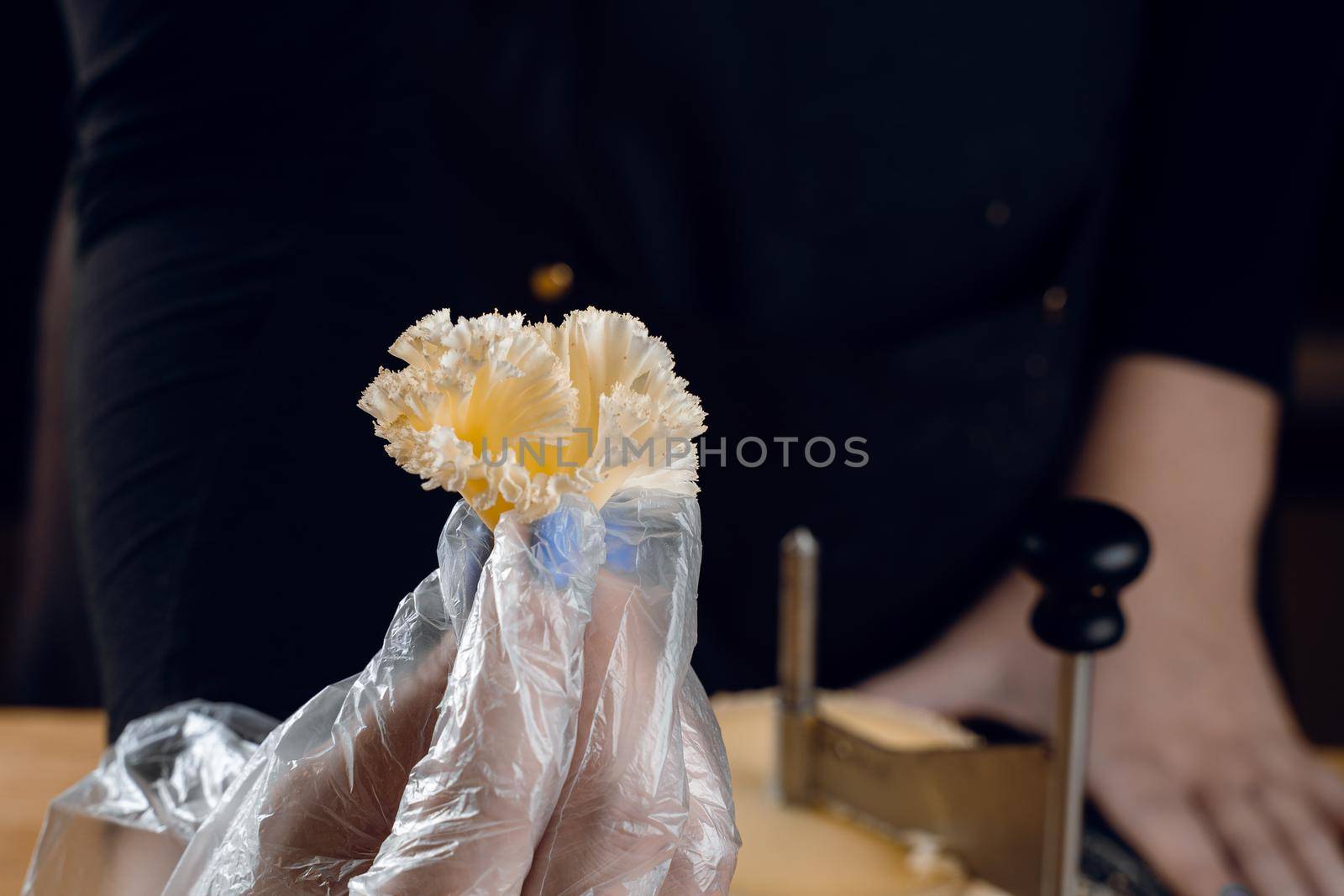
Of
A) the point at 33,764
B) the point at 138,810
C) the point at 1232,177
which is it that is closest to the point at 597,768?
the point at 138,810

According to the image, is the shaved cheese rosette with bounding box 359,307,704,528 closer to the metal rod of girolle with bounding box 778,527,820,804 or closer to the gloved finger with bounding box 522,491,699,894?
the gloved finger with bounding box 522,491,699,894

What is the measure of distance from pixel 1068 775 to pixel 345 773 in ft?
0.71

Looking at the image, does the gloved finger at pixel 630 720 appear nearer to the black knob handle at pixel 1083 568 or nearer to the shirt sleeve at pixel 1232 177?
the black knob handle at pixel 1083 568

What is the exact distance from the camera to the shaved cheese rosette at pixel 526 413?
7.0 inches

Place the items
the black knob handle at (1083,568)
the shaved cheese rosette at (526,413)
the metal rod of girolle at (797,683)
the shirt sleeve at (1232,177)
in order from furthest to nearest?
the shirt sleeve at (1232,177), the metal rod of girolle at (797,683), the black knob handle at (1083,568), the shaved cheese rosette at (526,413)

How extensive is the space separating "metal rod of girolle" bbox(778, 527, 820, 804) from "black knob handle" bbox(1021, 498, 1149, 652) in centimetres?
11

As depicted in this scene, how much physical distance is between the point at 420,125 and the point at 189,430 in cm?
17

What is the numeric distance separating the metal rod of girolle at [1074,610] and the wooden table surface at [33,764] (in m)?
0.32

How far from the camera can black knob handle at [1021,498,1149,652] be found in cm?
30

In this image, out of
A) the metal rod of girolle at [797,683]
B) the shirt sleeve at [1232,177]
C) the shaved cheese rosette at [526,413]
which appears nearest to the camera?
the shaved cheese rosette at [526,413]

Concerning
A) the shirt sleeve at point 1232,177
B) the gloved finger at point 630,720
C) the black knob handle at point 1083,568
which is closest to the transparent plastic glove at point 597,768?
the gloved finger at point 630,720

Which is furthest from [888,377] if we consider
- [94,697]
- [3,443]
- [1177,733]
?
[3,443]

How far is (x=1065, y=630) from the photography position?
0.31 metres

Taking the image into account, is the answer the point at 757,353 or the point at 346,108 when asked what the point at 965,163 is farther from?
the point at 346,108
